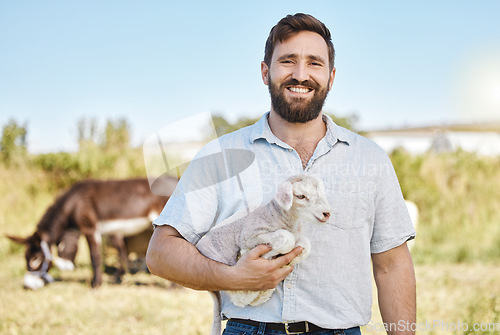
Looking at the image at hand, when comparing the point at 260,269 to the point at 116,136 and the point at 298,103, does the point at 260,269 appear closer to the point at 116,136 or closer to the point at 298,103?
the point at 298,103

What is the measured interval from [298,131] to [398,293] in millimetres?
1108

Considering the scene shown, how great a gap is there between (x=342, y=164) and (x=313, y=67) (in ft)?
1.86

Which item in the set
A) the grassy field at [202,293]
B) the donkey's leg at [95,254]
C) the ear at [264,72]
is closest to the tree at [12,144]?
the grassy field at [202,293]

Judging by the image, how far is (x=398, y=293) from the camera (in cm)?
273

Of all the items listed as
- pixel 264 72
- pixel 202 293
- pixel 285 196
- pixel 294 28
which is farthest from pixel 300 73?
pixel 202 293

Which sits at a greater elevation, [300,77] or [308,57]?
[308,57]

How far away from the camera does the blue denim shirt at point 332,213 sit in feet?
8.11

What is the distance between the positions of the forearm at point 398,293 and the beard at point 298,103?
968mm

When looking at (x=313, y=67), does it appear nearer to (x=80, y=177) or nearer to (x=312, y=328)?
(x=312, y=328)

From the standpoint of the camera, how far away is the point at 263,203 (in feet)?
7.96

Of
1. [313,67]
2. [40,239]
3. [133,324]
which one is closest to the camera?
[313,67]

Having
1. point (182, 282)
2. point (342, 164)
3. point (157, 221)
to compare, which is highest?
point (342, 164)

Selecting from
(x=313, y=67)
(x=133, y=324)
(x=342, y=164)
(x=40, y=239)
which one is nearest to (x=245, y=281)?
(x=342, y=164)

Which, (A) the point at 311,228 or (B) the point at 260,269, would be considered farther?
(A) the point at 311,228
